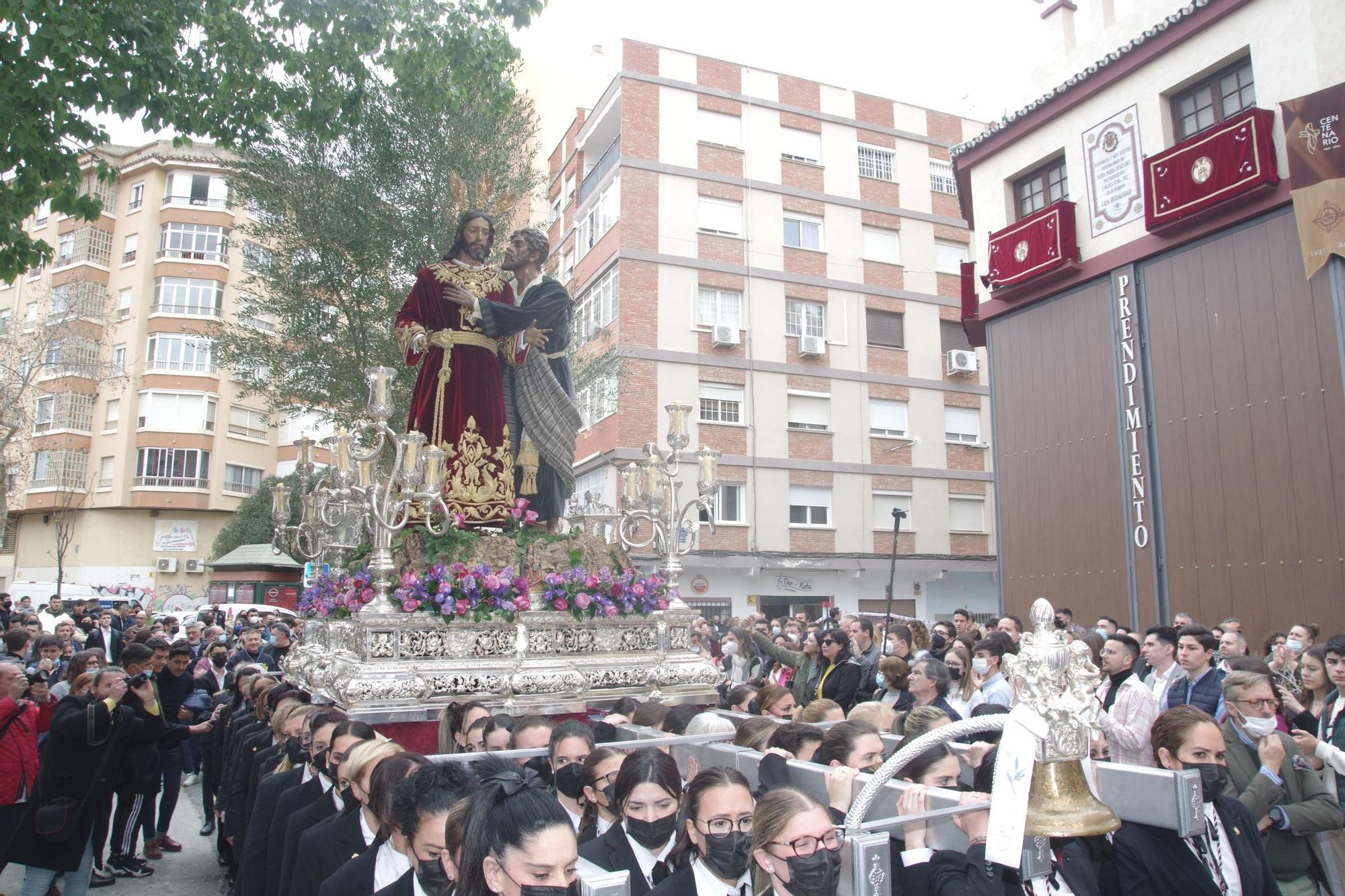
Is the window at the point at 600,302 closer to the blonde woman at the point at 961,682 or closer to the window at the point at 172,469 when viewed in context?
the window at the point at 172,469

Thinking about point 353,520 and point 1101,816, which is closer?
point 1101,816

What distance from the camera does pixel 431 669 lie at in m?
7.19

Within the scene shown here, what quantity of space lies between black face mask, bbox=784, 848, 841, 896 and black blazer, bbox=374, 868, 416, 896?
1546mm

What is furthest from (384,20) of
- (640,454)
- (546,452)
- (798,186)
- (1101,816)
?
(798,186)

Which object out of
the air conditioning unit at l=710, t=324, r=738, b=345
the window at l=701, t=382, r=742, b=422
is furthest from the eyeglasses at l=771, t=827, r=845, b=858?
the air conditioning unit at l=710, t=324, r=738, b=345

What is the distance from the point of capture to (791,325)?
29203 mm

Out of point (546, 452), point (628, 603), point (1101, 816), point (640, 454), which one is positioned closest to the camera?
point (1101, 816)

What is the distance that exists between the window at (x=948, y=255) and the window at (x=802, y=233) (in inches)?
157

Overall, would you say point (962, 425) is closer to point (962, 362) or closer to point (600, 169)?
point (962, 362)

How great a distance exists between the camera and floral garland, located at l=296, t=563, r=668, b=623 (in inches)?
293

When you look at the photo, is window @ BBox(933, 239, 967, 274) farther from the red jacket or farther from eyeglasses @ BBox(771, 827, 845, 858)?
eyeglasses @ BBox(771, 827, 845, 858)

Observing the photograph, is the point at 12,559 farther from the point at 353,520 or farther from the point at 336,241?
the point at 353,520

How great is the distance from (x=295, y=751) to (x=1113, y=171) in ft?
51.7

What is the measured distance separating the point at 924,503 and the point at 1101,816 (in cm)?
2836
